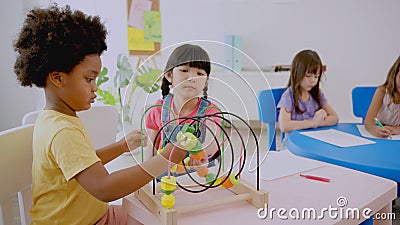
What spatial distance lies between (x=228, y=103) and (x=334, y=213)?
0.31 metres

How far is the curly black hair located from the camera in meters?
0.94

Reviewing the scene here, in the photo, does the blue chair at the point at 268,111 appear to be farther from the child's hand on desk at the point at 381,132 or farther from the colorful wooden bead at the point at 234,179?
the child's hand on desk at the point at 381,132

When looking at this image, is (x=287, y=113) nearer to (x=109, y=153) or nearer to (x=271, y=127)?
(x=271, y=127)

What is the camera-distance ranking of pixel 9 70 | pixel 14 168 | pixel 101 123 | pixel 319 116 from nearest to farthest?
1. pixel 14 168
2. pixel 101 123
3. pixel 319 116
4. pixel 9 70

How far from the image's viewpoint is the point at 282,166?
112 centimetres

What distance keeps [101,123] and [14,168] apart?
14.7 inches

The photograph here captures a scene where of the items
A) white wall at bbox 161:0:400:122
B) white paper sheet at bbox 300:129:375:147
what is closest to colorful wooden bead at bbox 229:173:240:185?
white paper sheet at bbox 300:129:375:147

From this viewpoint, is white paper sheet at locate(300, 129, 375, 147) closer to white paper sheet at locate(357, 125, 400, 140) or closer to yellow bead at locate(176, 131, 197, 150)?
white paper sheet at locate(357, 125, 400, 140)

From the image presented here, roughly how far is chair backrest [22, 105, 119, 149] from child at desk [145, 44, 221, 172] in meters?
0.50

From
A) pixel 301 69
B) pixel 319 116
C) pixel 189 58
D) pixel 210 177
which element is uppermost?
pixel 189 58

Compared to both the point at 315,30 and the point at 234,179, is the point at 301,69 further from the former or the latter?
the point at 315,30

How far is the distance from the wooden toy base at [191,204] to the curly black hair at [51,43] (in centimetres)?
35

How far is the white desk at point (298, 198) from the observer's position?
797 millimetres

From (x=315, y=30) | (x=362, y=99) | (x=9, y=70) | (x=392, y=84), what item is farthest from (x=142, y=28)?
(x=392, y=84)
